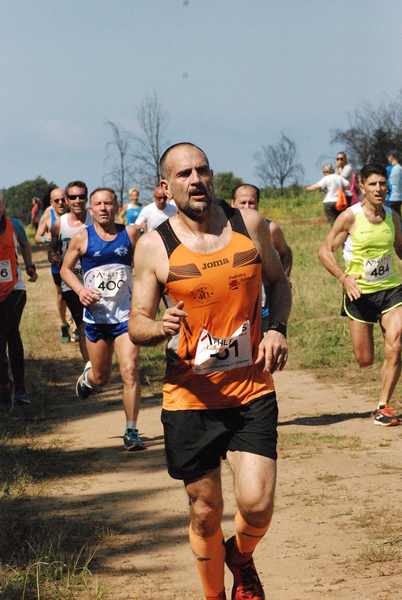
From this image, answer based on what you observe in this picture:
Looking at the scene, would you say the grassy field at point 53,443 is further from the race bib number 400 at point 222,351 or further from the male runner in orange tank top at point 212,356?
the race bib number 400 at point 222,351

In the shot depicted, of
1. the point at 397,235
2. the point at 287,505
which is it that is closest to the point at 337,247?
the point at 397,235

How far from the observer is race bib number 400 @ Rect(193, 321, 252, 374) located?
16.5 feet

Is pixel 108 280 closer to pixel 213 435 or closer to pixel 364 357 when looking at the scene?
pixel 364 357

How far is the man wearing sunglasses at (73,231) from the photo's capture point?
11.7m

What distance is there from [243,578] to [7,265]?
6.72 meters

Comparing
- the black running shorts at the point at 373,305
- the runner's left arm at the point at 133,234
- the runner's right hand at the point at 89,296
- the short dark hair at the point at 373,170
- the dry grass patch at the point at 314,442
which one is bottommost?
the dry grass patch at the point at 314,442

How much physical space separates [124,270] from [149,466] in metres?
1.82

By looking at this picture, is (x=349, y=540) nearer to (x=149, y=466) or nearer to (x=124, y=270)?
(x=149, y=466)

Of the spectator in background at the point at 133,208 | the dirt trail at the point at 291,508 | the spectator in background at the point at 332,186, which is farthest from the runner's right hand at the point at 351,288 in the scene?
the spectator in background at the point at 332,186

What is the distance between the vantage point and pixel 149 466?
862cm

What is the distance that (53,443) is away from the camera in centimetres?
976

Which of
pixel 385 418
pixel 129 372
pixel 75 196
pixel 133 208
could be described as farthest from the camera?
pixel 133 208

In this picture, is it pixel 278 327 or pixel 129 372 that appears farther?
pixel 129 372

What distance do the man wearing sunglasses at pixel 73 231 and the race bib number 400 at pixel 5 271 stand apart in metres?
0.70
